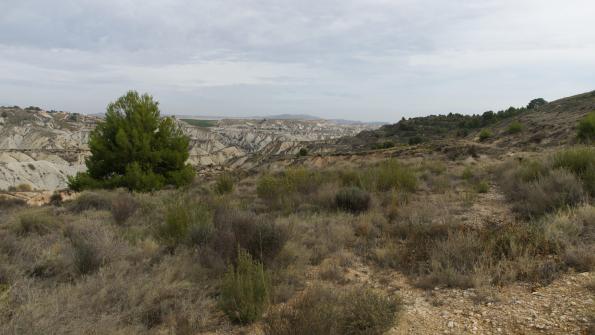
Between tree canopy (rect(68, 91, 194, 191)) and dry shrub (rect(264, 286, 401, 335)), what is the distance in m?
13.1

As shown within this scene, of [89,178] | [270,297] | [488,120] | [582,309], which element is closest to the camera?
[582,309]

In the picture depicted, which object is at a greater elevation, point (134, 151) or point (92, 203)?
point (134, 151)

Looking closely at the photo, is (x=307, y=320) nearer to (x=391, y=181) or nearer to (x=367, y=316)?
(x=367, y=316)

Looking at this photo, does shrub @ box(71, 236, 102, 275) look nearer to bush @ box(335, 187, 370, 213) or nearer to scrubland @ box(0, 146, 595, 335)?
scrubland @ box(0, 146, 595, 335)

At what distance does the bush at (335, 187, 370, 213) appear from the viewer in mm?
7445

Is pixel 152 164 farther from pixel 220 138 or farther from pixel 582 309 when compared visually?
pixel 220 138

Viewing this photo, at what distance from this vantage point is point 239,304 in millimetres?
3287

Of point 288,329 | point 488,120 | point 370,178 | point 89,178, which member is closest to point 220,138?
point 488,120

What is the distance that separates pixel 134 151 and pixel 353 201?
37.4 ft

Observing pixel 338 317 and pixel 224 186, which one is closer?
pixel 338 317

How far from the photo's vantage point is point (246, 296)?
3.32 meters

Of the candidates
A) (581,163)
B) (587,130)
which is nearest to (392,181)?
(581,163)

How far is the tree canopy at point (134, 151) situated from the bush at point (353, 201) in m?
10.1

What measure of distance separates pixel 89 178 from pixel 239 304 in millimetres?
14863
